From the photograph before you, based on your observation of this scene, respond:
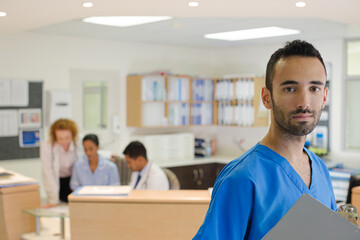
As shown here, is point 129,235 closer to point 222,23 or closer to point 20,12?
point 20,12

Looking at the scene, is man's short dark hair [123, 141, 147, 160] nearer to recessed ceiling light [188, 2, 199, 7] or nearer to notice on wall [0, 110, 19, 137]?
recessed ceiling light [188, 2, 199, 7]

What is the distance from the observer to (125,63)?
7.08 m

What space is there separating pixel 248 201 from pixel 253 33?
535 centimetres

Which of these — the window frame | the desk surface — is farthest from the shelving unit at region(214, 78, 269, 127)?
the desk surface

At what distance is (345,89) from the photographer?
655cm

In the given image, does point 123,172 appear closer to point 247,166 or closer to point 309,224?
point 247,166

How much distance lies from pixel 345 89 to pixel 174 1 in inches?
149

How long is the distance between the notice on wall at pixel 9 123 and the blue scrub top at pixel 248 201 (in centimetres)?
510

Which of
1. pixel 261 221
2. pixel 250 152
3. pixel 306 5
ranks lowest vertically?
pixel 261 221

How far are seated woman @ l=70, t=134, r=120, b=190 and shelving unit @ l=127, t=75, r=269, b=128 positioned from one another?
235cm

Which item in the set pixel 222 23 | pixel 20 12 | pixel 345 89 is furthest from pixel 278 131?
pixel 345 89

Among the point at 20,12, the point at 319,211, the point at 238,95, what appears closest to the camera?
the point at 319,211

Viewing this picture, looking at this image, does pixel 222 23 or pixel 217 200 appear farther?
pixel 222 23

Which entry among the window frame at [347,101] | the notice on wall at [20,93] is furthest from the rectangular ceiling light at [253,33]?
the notice on wall at [20,93]
